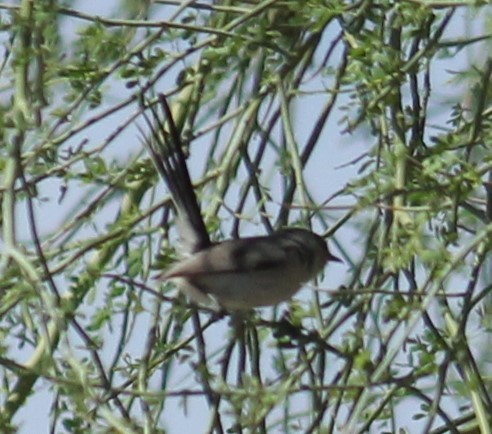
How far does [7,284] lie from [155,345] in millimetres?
335

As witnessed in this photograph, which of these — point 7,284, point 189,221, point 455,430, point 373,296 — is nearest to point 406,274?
point 373,296

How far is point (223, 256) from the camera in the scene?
120 inches

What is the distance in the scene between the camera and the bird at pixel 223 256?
2891mm

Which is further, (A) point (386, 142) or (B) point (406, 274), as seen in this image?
(A) point (386, 142)

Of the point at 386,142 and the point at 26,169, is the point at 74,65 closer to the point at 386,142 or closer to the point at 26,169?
the point at 26,169

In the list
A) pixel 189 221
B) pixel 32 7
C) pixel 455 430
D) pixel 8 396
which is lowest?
pixel 455 430

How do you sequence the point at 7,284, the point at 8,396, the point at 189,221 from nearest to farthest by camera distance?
the point at 7,284 < the point at 8,396 < the point at 189,221

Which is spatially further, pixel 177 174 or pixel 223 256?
pixel 223 256

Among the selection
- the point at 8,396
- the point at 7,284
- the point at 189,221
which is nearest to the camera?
the point at 7,284

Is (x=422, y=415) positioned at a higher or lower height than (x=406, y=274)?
lower

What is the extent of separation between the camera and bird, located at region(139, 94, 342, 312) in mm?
2891

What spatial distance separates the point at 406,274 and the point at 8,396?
68 cm

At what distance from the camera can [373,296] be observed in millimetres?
2680

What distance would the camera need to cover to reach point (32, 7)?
2639mm
